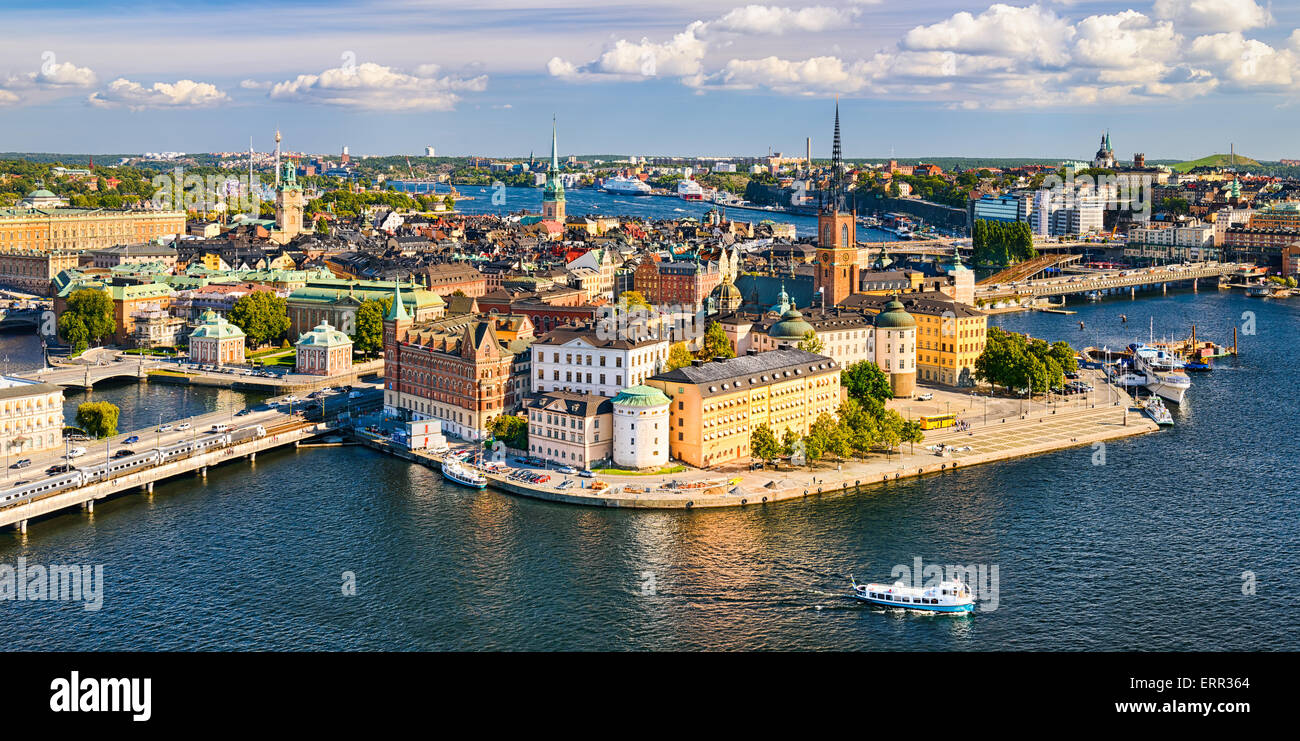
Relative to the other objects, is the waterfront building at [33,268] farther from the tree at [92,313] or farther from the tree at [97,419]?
the tree at [97,419]

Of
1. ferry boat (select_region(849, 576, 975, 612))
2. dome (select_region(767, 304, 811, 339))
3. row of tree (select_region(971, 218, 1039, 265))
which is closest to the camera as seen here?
ferry boat (select_region(849, 576, 975, 612))

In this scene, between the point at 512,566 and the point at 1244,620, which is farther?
the point at 512,566

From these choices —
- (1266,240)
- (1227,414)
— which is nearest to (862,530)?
(1227,414)

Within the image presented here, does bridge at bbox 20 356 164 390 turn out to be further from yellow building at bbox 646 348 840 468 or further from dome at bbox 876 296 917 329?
dome at bbox 876 296 917 329

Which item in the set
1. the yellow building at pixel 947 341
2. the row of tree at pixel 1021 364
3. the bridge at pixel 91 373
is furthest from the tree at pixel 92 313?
the row of tree at pixel 1021 364

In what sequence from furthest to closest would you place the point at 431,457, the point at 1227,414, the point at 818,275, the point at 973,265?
the point at 973,265 → the point at 818,275 → the point at 1227,414 → the point at 431,457

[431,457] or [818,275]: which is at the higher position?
[818,275]
